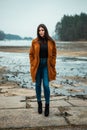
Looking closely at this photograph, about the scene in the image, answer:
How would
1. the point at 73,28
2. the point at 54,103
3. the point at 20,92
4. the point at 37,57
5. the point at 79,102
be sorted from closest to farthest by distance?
the point at 37,57 < the point at 54,103 < the point at 79,102 < the point at 20,92 < the point at 73,28

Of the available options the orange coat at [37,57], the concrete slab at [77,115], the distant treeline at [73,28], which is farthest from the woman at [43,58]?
the distant treeline at [73,28]

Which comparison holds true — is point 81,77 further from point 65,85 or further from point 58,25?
point 58,25

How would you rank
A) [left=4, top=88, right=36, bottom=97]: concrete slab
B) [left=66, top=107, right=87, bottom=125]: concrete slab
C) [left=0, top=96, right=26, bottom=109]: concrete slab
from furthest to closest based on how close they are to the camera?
[left=4, top=88, right=36, bottom=97]: concrete slab → [left=0, top=96, right=26, bottom=109]: concrete slab → [left=66, top=107, right=87, bottom=125]: concrete slab

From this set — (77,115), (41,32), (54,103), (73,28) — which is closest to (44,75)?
(41,32)

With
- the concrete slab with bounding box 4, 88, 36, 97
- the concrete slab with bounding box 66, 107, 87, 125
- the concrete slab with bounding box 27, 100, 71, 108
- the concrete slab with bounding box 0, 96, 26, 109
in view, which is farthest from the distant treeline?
the concrete slab with bounding box 66, 107, 87, 125

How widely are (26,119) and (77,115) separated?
1077 mm

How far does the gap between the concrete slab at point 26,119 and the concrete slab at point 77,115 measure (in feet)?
0.61

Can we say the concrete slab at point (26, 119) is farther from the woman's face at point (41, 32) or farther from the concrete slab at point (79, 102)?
the woman's face at point (41, 32)

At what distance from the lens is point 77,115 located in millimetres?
6469

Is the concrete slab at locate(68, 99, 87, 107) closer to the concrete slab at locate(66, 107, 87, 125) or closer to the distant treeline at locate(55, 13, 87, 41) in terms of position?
the concrete slab at locate(66, 107, 87, 125)

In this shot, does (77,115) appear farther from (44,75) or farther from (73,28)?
(73,28)

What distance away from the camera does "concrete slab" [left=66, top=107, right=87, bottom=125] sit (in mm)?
5949

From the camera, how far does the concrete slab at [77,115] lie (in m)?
5.95

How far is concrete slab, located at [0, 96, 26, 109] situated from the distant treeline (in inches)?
4336
